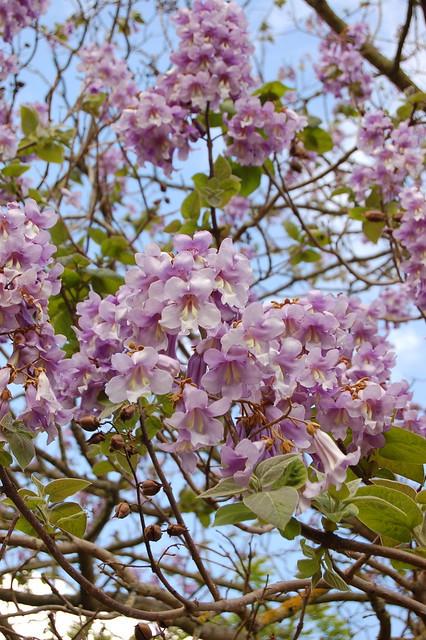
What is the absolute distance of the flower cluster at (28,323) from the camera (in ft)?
3.88

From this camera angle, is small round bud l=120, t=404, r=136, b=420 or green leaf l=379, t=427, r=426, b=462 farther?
green leaf l=379, t=427, r=426, b=462

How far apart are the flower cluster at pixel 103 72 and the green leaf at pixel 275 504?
2609mm

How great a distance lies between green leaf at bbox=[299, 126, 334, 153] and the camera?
2951 mm

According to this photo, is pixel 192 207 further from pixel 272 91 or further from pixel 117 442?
pixel 117 442

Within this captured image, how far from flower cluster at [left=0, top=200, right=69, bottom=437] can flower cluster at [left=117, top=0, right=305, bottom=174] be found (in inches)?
46.4

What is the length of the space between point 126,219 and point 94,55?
41.9 inches

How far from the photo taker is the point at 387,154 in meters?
2.61

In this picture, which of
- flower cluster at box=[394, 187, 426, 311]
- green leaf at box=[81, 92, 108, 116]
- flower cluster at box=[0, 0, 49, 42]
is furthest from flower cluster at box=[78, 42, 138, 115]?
flower cluster at box=[394, 187, 426, 311]

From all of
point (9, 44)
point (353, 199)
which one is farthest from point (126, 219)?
point (353, 199)

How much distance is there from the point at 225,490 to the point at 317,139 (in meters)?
2.21

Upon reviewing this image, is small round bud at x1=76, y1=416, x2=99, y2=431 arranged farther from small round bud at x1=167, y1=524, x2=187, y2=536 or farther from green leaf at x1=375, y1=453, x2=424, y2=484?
green leaf at x1=375, y1=453, x2=424, y2=484

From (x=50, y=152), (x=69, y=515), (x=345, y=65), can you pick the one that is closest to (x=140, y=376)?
(x=69, y=515)

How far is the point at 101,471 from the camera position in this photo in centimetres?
197

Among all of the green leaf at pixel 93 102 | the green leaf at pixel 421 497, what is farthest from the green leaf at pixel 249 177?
the green leaf at pixel 421 497
